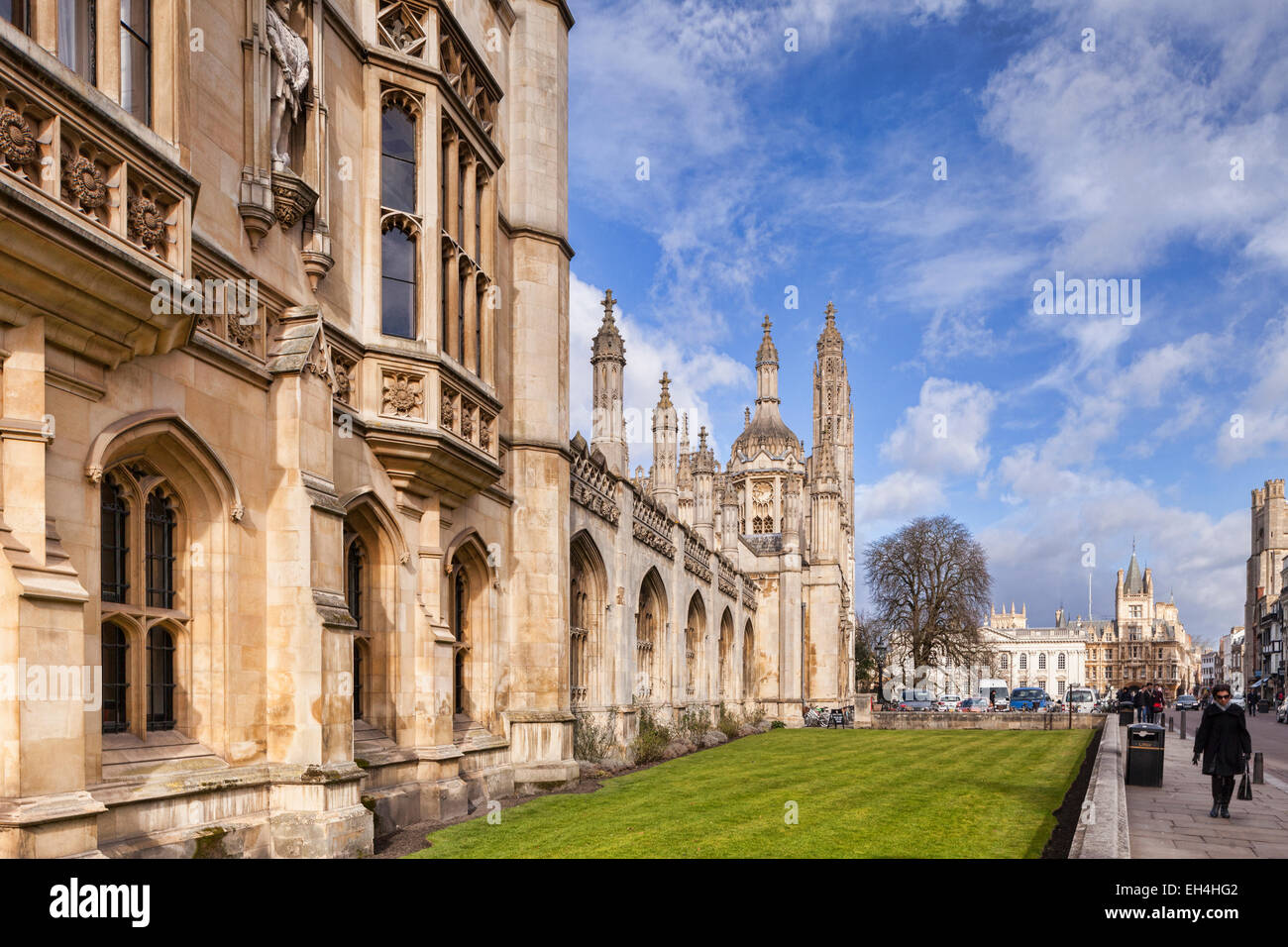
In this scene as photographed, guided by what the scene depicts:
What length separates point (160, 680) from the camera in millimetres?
7930

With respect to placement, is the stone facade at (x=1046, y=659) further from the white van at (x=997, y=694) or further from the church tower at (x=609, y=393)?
the church tower at (x=609, y=393)

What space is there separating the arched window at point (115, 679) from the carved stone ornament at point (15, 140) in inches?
127

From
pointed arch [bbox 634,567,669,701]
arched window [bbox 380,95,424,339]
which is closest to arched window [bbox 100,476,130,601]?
arched window [bbox 380,95,424,339]

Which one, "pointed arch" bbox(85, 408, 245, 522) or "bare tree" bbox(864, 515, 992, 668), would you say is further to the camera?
"bare tree" bbox(864, 515, 992, 668)

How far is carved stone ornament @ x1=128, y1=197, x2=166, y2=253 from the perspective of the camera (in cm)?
687

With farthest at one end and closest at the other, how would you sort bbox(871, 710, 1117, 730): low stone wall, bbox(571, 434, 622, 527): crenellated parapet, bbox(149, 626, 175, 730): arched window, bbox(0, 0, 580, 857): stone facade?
bbox(871, 710, 1117, 730): low stone wall
bbox(571, 434, 622, 527): crenellated parapet
bbox(149, 626, 175, 730): arched window
bbox(0, 0, 580, 857): stone facade

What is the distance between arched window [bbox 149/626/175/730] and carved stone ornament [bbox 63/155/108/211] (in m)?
3.15

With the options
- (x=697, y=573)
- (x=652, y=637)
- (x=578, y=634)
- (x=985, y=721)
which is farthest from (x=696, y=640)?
(x=985, y=721)

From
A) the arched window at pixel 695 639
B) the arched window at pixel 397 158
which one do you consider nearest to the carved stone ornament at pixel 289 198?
the arched window at pixel 397 158

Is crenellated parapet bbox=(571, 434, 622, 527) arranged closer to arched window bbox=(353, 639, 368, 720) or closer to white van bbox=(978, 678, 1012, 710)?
arched window bbox=(353, 639, 368, 720)

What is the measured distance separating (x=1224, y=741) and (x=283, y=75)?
12175 mm

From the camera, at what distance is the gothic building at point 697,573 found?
62.2 ft
